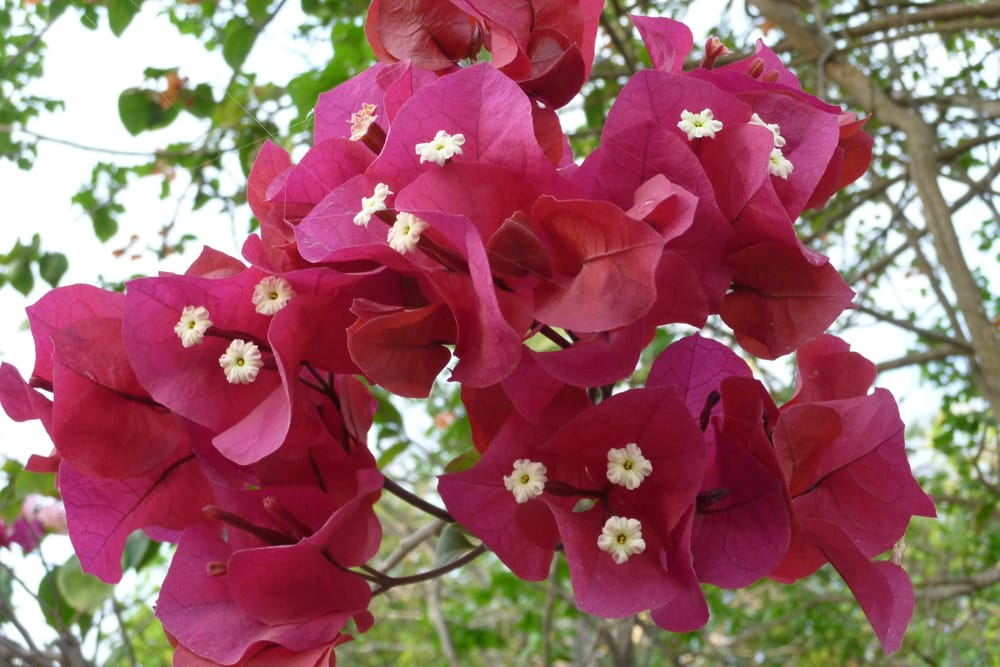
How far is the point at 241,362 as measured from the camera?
1.47 ft

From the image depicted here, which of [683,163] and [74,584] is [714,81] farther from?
[74,584]

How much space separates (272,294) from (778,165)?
0.83 feet

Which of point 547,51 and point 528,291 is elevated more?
point 547,51

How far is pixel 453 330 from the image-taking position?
422 mm

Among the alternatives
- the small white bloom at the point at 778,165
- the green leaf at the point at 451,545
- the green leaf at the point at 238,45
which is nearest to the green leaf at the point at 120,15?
the green leaf at the point at 238,45

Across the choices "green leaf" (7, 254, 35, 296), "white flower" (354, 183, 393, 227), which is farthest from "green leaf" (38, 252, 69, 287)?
"white flower" (354, 183, 393, 227)

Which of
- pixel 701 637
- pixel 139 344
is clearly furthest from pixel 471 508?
pixel 701 637

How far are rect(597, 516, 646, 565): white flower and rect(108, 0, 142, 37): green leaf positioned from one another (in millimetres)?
759

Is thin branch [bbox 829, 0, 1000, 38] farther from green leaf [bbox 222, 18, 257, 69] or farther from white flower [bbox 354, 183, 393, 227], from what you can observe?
white flower [bbox 354, 183, 393, 227]

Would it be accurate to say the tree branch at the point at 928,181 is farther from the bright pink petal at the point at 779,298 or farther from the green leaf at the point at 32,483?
the green leaf at the point at 32,483

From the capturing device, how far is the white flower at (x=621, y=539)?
1.31ft

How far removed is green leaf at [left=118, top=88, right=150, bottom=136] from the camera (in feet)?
3.51

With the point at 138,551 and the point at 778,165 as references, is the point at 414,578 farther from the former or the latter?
the point at 138,551

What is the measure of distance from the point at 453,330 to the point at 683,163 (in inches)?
5.1
